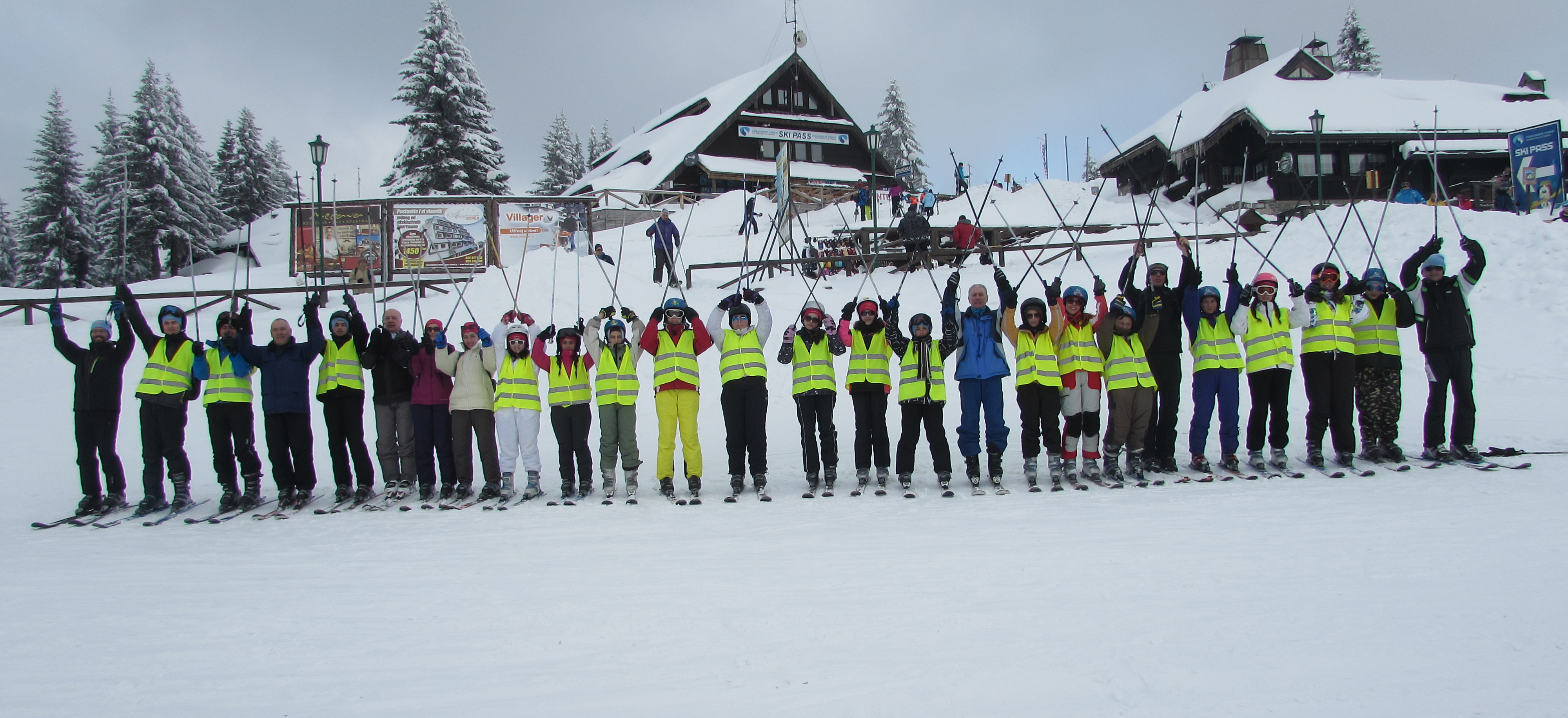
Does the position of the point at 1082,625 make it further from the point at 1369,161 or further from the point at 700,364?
the point at 1369,161

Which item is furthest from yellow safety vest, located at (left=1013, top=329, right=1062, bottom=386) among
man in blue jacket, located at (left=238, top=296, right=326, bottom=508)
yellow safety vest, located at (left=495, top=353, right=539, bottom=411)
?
man in blue jacket, located at (left=238, top=296, right=326, bottom=508)

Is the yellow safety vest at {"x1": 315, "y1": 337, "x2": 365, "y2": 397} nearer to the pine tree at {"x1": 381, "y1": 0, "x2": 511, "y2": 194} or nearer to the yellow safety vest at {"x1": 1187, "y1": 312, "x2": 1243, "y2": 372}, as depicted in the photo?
the yellow safety vest at {"x1": 1187, "y1": 312, "x2": 1243, "y2": 372}

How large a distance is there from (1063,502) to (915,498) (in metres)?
0.99

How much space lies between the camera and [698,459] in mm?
6109

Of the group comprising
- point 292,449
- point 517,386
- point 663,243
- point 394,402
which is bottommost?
point 292,449

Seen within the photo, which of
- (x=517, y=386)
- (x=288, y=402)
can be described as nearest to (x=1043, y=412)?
(x=517, y=386)

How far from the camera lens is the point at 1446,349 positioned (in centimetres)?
636

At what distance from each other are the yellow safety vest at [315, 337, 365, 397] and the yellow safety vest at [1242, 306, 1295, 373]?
22.7 ft

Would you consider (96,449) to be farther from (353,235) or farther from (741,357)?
(353,235)

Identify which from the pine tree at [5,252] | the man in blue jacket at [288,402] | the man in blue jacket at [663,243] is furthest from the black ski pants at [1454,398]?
the pine tree at [5,252]

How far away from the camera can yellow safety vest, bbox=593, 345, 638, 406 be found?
6.16m

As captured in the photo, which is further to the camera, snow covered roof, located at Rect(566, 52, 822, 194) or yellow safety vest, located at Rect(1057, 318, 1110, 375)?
snow covered roof, located at Rect(566, 52, 822, 194)

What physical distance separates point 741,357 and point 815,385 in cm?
63

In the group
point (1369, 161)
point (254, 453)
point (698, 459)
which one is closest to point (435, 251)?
point (254, 453)
